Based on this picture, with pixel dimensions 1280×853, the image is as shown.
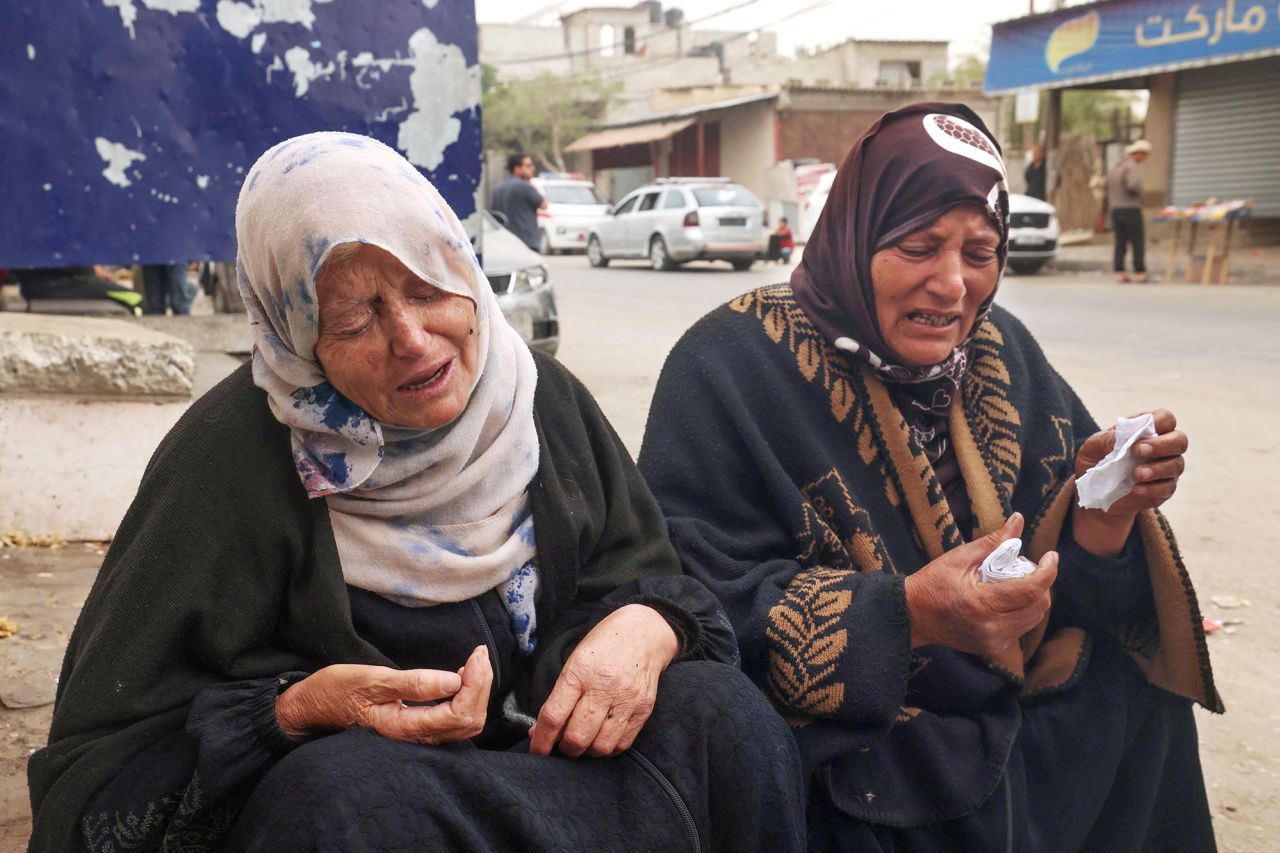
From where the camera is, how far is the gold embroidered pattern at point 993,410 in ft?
7.09

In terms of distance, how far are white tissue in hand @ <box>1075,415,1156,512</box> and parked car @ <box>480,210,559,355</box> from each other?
6435 mm

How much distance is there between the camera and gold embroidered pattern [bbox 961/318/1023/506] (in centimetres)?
216

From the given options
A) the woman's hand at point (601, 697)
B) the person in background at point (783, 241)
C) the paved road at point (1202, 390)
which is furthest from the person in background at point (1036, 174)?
the woman's hand at point (601, 697)

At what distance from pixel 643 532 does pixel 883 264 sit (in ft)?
2.12

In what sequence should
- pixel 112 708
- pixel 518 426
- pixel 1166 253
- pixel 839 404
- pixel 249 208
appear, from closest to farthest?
pixel 112 708, pixel 249 208, pixel 518 426, pixel 839 404, pixel 1166 253

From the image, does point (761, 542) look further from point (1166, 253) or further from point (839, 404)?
point (1166, 253)

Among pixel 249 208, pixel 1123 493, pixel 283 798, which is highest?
pixel 249 208

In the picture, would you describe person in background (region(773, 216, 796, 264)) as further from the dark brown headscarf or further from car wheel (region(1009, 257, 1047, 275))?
the dark brown headscarf

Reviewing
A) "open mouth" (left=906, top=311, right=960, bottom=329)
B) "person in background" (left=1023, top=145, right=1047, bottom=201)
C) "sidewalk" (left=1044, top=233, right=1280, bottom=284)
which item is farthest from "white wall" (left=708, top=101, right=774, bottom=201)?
"open mouth" (left=906, top=311, right=960, bottom=329)

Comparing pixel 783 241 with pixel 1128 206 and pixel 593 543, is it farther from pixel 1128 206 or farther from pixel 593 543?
pixel 593 543

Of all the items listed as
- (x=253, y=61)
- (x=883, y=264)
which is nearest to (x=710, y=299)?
(x=253, y=61)

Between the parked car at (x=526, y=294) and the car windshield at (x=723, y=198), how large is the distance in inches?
406

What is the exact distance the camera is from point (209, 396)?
1.71 m

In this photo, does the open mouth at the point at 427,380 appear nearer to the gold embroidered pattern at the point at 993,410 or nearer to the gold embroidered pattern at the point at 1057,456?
the gold embroidered pattern at the point at 993,410
